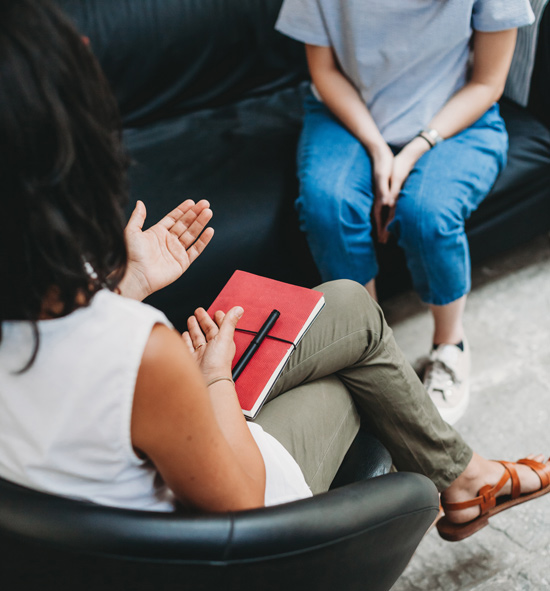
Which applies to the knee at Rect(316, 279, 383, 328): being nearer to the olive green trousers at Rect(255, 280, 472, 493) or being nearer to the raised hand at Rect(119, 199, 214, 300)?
the olive green trousers at Rect(255, 280, 472, 493)

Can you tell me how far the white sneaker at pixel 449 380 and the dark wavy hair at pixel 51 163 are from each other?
1.03m

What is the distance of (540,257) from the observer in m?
1.82

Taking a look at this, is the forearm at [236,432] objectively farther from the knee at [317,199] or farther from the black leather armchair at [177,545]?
the knee at [317,199]

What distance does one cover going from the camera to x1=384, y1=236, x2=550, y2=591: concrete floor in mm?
1137

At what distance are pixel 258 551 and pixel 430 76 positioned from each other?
1259mm

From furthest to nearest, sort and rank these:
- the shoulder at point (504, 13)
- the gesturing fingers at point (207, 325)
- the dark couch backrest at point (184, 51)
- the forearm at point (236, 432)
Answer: the dark couch backrest at point (184, 51), the shoulder at point (504, 13), the gesturing fingers at point (207, 325), the forearm at point (236, 432)

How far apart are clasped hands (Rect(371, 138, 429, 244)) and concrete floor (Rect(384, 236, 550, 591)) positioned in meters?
0.38

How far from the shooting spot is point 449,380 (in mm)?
1417

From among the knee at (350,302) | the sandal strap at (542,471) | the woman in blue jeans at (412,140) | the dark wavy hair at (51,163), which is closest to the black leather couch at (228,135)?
the woman in blue jeans at (412,140)

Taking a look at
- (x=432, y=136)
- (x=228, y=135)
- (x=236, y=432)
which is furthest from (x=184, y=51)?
(x=236, y=432)

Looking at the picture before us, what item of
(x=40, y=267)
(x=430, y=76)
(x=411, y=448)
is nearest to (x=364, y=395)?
(x=411, y=448)

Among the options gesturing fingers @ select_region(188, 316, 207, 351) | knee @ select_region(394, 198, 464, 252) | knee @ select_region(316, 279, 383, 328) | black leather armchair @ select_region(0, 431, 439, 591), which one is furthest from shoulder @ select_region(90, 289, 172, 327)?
knee @ select_region(394, 198, 464, 252)

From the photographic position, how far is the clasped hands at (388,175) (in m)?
1.40

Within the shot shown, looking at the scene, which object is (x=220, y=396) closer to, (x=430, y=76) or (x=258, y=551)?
(x=258, y=551)
